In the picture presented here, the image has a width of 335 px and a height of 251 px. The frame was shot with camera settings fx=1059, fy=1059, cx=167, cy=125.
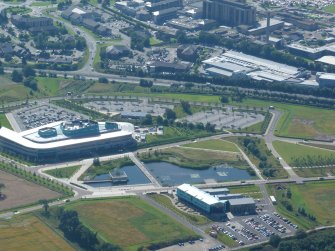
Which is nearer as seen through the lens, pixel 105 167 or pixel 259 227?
pixel 259 227

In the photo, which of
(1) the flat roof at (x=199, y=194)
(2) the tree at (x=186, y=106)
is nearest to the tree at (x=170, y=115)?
(2) the tree at (x=186, y=106)

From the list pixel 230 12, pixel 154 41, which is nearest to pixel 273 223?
pixel 154 41

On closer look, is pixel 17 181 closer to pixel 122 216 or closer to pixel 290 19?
pixel 122 216

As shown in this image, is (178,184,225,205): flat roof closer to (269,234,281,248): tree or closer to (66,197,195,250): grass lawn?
(66,197,195,250): grass lawn

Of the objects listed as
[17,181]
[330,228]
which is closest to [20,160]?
[17,181]

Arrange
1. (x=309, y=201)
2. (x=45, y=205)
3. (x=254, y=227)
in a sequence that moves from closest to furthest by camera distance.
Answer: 1. (x=254, y=227)
2. (x=45, y=205)
3. (x=309, y=201)

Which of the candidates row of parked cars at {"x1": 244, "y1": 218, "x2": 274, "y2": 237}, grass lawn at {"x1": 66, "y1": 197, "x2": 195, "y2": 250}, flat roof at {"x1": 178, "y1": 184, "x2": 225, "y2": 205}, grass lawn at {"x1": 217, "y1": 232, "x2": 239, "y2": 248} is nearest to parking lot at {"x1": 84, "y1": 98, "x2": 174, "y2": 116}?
flat roof at {"x1": 178, "y1": 184, "x2": 225, "y2": 205}

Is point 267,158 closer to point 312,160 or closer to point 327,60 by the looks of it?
point 312,160

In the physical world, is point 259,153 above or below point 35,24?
below
